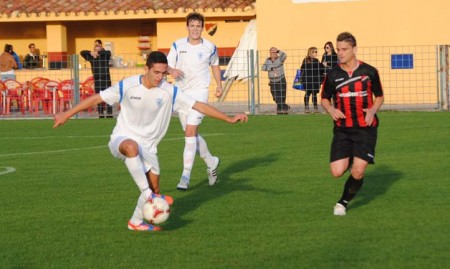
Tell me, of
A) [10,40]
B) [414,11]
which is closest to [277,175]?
[414,11]

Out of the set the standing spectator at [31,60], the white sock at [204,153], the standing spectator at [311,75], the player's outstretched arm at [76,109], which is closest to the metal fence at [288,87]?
the standing spectator at [311,75]

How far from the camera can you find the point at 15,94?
101ft

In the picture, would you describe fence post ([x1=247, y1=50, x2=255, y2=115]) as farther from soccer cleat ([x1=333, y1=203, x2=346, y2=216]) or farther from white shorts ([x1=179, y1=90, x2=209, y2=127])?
soccer cleat ([x1=333, y1=203, x2=346, y2=216])

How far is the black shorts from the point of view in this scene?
1082cm

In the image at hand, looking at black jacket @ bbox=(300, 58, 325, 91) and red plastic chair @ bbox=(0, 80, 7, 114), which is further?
red plastic chair @ bbox=(0, 80, 7, 114)

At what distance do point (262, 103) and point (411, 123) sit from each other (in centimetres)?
713

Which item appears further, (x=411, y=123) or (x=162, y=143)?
(x=411, y=123)

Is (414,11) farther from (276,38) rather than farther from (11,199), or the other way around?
(11,199)

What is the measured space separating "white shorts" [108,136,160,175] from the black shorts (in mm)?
1872

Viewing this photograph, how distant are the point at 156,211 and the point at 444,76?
19.4m

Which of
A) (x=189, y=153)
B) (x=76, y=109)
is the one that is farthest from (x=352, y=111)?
(x=189, y=153)

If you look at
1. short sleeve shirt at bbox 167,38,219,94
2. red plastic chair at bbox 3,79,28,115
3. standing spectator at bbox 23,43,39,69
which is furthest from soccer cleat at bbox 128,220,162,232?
standing spectator at bbox 23,43,39,69

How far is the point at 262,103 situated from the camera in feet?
96.4

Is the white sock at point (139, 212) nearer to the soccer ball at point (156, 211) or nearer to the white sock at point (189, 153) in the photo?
the soccer ball at point (156, 211)
